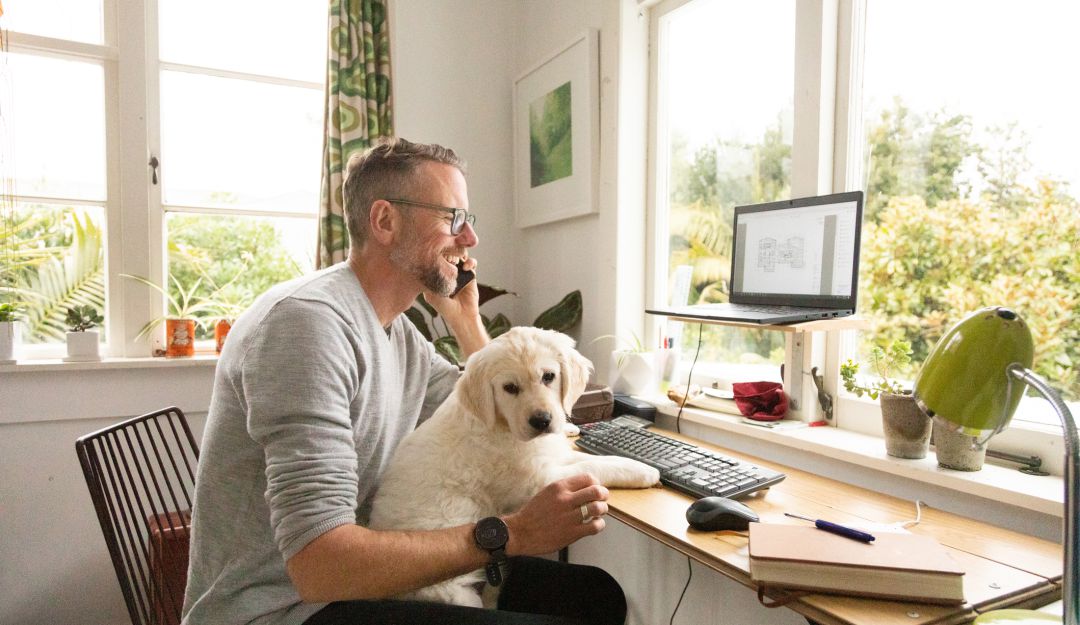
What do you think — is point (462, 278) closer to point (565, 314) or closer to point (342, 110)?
point (565, 314)

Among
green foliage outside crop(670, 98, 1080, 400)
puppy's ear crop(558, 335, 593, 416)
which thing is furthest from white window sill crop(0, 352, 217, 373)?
green foliage outside crop(670, 98, 1080, 400)

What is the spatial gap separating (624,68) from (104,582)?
278cm

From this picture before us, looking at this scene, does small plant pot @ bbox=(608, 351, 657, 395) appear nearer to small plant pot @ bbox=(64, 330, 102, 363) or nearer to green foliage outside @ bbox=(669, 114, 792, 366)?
green foliage outside @ bbox=(669, 114, 792, 366)

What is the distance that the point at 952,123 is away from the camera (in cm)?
149

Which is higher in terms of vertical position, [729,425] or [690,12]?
[690,12]

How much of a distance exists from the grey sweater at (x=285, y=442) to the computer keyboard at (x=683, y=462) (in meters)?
0.59

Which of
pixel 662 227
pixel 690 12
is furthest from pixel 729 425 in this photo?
pixel 690 12

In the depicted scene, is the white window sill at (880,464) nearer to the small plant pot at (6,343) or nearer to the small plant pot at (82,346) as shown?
the small plant pot at (82,346)

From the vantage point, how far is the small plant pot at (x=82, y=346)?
2.33 metres

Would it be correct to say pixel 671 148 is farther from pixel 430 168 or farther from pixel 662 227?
pixel 430 168

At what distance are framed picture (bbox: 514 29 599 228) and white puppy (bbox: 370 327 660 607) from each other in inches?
50.0

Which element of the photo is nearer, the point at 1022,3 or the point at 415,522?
the point at 415,522

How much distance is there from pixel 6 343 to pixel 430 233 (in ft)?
6.33

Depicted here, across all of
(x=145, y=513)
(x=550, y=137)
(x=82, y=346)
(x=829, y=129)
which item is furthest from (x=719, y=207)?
(x=82, y=346)
